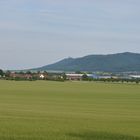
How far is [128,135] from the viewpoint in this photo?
1977cm

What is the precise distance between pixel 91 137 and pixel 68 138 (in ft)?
3.06

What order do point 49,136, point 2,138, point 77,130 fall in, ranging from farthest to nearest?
1. point 77,130
2. point 49,136
3. point 2,138

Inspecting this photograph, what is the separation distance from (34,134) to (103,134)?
2591mm

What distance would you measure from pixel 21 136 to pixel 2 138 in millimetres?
1019

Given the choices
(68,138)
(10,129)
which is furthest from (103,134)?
(10,129)

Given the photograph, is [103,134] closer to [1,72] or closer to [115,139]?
[115,139]

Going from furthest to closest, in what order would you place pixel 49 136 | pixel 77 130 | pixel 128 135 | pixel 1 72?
pixel 1 72, pixel 77 130, pixel 128 135, pixel 49 136

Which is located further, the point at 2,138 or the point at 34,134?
the point at 34,134

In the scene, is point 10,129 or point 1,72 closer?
point 10,129

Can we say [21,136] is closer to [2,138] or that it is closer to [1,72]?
[2,138]

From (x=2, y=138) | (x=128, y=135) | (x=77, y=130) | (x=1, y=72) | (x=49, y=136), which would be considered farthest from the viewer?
(x=1, y=72)

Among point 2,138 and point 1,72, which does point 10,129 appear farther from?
point 1,72

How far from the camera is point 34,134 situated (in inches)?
744

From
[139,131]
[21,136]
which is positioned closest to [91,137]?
[21,136]
